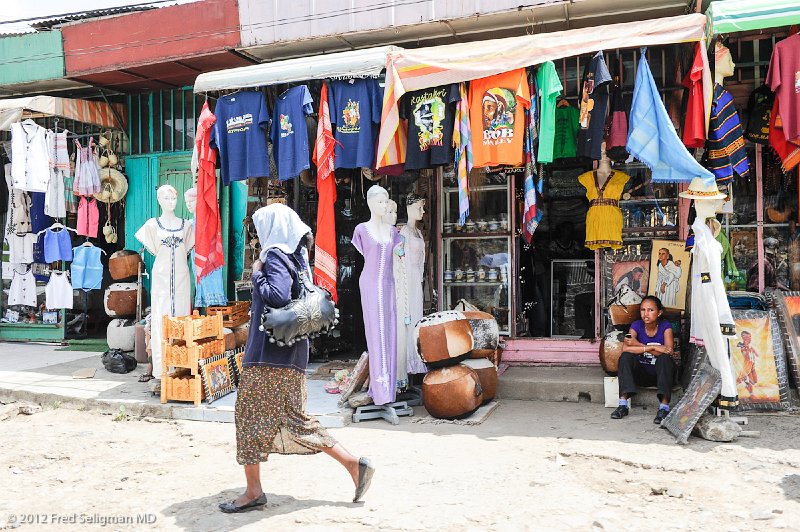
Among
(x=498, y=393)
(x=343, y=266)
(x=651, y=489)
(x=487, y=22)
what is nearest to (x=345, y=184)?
(x=343, y=266)

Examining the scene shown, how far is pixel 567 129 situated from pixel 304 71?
2800 mm

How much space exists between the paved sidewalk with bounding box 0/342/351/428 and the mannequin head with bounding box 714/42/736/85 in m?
4.55

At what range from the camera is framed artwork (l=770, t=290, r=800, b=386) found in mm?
6043

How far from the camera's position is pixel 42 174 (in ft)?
30.0

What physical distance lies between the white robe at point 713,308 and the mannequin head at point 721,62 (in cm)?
132

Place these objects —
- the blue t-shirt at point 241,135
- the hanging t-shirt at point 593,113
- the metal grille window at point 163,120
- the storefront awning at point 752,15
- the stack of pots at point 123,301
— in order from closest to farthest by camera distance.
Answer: the storefront awning at point 752,15 → the hanging t-shirt at point 593,113 → the blue t-shirt at point 241,135 → the stack of pots at point 123,301 → the metal grille window at point 163,120

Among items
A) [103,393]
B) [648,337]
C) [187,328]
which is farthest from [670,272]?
[103,393]

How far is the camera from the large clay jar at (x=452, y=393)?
5.98 metres

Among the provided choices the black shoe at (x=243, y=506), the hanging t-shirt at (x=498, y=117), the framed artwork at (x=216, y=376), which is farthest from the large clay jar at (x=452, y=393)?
the black shoe at (x=243, y=506)

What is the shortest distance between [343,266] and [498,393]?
3.17 meters

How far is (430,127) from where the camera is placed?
6406 millimetres

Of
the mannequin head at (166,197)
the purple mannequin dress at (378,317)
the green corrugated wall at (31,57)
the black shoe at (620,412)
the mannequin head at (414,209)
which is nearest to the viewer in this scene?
the black shoe at (620,412)

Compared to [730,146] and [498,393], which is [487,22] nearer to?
[730,146]

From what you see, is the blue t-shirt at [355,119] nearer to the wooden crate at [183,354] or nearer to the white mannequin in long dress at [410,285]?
the white mannequin in long dress at [410,285]
